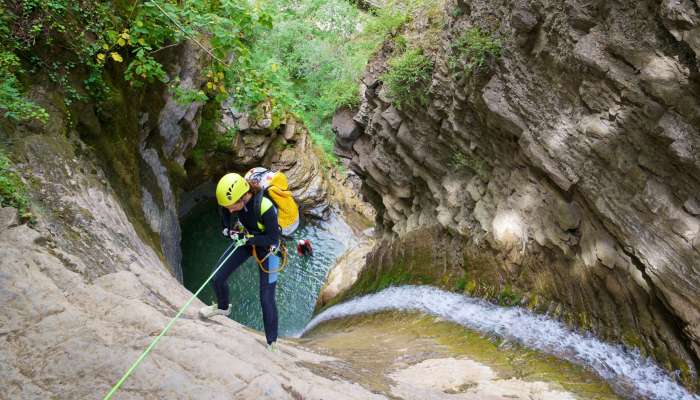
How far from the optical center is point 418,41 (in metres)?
10.7

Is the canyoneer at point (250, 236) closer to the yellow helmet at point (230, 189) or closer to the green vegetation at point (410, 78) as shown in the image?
the yellow helmet at point (230, 189)

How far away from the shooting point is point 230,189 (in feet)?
14.6

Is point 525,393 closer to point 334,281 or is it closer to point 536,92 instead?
point 536,92

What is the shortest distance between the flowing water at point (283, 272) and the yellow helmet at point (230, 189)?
9.70 m

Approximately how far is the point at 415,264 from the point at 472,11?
17.8 feet

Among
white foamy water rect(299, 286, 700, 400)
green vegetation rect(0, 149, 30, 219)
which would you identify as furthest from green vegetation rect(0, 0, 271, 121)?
white foamy water rect(299, 286, 700, 400)

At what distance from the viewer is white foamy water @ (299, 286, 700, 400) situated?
5949 millimetres

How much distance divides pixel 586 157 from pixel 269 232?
15.5 feet

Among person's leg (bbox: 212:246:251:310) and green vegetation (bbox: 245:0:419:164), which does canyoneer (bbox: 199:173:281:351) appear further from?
green vegetation (bbox: 245:0:419:164)

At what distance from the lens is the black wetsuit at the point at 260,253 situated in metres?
4.66

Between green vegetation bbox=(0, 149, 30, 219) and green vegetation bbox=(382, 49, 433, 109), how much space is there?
7.65 m

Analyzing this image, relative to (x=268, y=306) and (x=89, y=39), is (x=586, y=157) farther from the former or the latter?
(x=89, y=39)

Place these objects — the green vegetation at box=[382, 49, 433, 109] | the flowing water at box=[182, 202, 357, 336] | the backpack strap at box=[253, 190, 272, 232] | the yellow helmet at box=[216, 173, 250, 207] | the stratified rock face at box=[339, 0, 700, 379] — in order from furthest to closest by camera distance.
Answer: the flowing water at box=[182, 202, 357, 336] → the green vegetation at box=[382, 49, 433, 109] → the stratified rock face at box=[339, 0, 700, 379] → the backpack strap at box=[253, 190, 272, 232] → the yellow helmet at box=[216, 173, 250, 207]

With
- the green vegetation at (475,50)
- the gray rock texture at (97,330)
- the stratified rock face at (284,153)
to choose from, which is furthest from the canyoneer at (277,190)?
the stratified rock face at (284,153)
